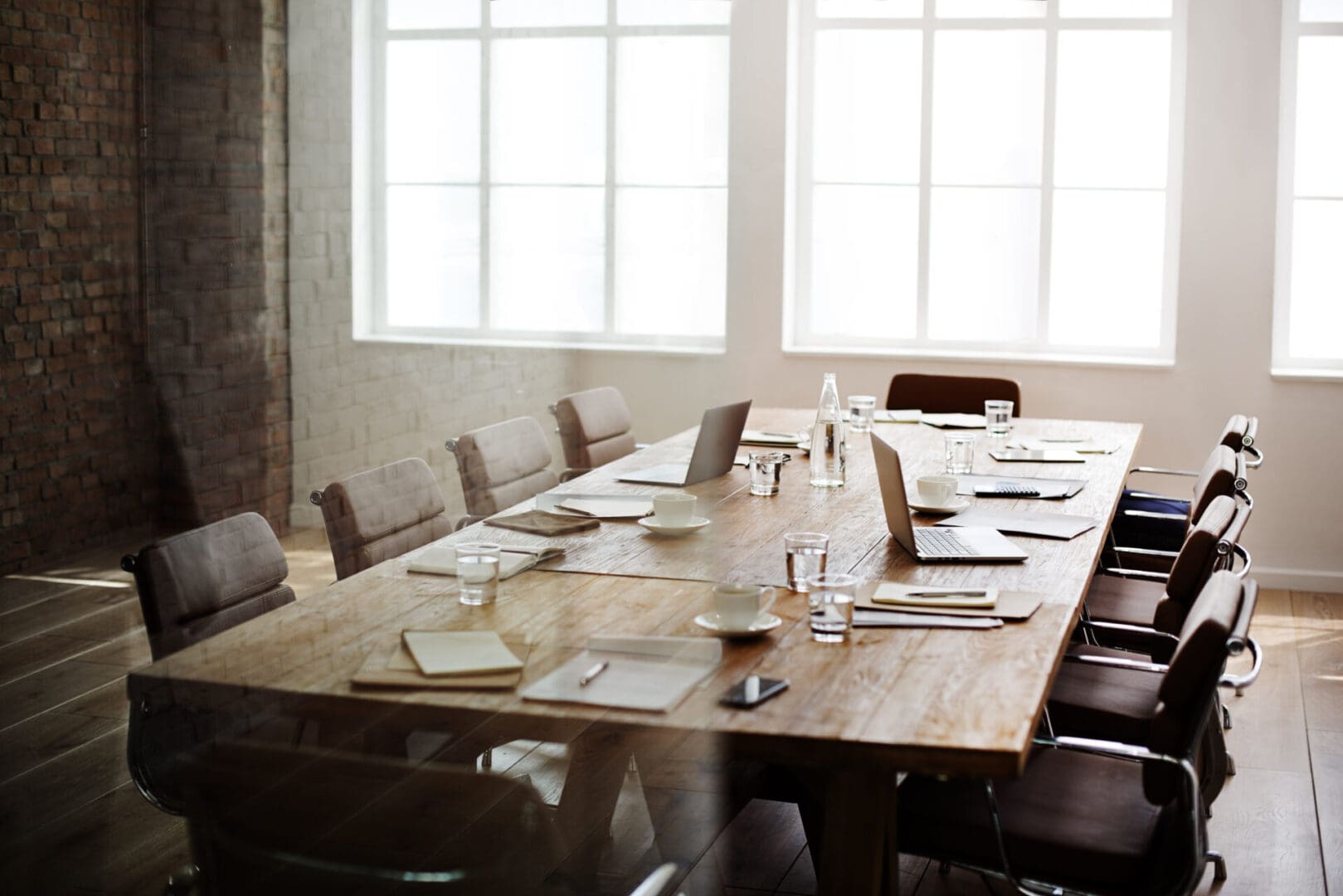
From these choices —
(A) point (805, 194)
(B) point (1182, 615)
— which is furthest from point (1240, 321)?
(B) point (1182, 615)

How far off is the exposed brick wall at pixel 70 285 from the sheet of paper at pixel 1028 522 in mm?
2281

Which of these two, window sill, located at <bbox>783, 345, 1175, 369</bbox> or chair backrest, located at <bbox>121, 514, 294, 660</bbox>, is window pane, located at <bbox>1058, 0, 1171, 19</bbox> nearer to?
window sill, located at <bbox>783, 345, 1175, 369</bbox>

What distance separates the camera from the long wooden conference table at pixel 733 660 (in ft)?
4.33

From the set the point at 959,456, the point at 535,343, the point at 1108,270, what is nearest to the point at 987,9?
the point at 1108,270

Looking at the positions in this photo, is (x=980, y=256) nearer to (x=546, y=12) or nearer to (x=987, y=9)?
(x=987, y=9)

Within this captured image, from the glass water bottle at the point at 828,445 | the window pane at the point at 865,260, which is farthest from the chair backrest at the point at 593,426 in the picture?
the window pane at the point at 865,260

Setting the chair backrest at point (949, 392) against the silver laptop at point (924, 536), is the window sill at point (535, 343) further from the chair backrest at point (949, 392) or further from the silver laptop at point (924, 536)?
the chair backrest at point (949, 392)

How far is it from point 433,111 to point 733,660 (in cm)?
89

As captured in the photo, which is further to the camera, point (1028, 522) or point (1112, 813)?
point (1028, 522)

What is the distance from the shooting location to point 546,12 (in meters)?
1.75

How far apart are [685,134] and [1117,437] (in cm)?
284

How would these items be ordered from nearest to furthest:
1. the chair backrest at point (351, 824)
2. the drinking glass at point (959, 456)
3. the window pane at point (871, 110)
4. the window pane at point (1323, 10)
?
the chair backrest at point (351, 824), the drinking glass at point (959, 456), the window pane at point (1323, 10), the window pane at point (871, 110)

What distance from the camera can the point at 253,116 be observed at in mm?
1246

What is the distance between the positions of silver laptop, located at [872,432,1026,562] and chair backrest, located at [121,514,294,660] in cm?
166
